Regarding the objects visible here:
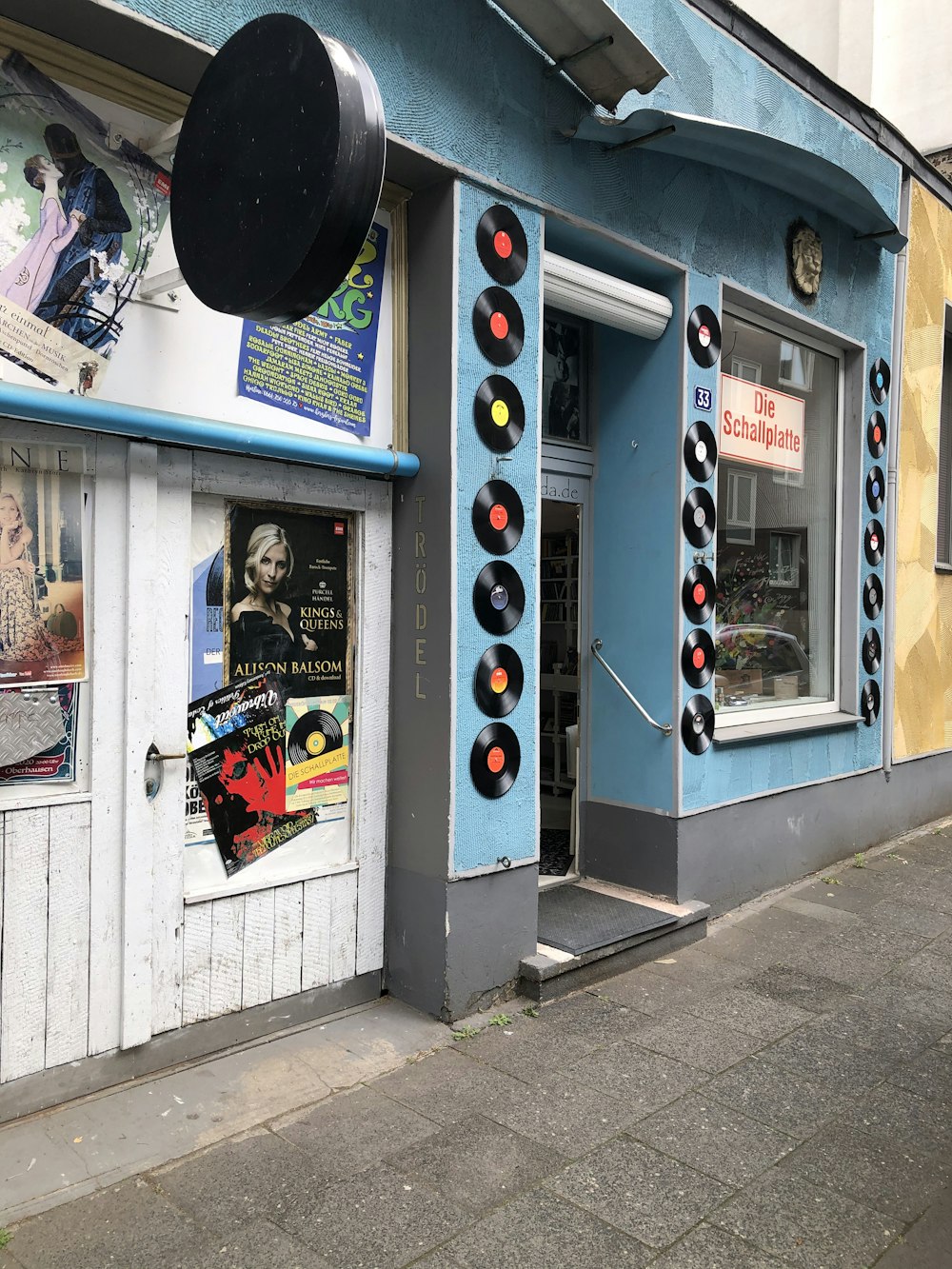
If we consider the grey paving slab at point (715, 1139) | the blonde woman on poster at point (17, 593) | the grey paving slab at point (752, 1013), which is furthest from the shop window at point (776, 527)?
the blonde woman on poster at point (17, 593)

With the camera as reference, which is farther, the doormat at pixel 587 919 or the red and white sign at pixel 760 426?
the red and white sign at pixel 760 426

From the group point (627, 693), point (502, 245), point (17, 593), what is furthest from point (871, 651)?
point (17, 593)

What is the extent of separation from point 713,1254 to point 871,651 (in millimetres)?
5267

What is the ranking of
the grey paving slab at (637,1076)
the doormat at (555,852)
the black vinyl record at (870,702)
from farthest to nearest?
the black vinyl record at (870,702) < the doormat at (555,852) < the grey paving slab at (637,1076)

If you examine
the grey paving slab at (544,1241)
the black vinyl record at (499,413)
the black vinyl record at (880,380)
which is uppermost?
the black vinyl record at (880,380)

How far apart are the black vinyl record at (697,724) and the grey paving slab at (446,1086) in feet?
7.44

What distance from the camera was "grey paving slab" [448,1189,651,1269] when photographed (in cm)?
266

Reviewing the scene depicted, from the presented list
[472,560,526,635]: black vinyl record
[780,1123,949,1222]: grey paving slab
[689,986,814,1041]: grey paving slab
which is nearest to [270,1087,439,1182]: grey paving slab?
[780,1123,949,1222]: grey paving slab

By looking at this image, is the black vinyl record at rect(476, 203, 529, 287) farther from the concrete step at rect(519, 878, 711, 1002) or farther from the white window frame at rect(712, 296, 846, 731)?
the concrete step at rect(519, 878, 711, 1002)

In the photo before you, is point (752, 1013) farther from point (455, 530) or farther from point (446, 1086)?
point (455, 530)

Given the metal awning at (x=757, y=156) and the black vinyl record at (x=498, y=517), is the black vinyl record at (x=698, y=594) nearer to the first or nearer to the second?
the black vinyl record at (x=498, y=517)

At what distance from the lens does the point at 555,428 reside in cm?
561

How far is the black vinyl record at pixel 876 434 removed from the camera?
7176 mm

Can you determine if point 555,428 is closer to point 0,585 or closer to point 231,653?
point 231,653
